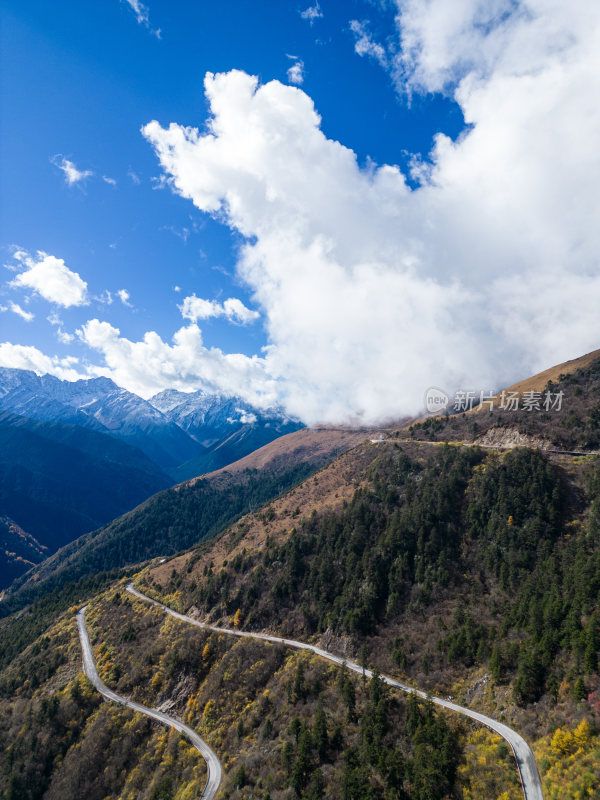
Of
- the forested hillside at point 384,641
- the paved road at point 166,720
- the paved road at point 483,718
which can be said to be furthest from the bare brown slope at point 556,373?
the paved road at point 166,720

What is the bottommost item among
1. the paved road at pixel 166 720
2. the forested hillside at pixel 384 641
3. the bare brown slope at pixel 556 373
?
Answer: the paved road at pixel 166 720

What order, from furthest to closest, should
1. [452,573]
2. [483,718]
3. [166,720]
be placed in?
[452,573]
[166,720]
[483,718]

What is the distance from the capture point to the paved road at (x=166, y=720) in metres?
48.0

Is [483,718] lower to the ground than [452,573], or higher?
lower

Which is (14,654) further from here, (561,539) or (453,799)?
(561,539)

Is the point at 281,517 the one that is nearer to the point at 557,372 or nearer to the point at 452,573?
the point at 452,573

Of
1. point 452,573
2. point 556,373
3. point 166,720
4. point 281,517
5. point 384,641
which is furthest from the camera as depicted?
point 556,373

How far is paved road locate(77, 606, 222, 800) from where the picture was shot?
48.0m

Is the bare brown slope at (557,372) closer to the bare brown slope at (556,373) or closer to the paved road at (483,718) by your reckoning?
the bare brown slope at (556,373)

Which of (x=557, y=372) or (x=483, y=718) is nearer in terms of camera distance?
(x=483, y=718)

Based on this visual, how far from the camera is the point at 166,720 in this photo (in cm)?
6197

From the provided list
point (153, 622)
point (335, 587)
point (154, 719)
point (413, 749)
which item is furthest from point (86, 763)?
point (413, 749)

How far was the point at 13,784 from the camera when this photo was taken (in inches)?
2306

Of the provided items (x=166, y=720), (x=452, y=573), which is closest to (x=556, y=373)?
(x=452, y=573)
